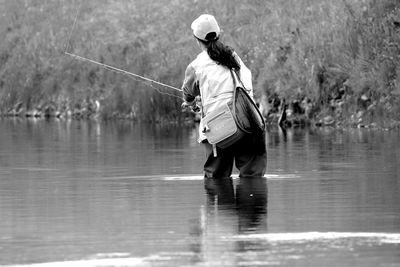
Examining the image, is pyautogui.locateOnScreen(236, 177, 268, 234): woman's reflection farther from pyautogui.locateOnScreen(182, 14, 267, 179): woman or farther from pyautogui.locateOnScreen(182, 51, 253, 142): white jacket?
pyautogui.locateOnScreen(182, 51, 253, 142): white jacket

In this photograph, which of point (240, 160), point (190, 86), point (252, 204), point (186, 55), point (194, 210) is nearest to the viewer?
point (194, 210)

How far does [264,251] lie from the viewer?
26.7 ft

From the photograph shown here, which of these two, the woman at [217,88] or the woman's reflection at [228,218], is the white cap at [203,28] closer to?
the woman at [217,88]

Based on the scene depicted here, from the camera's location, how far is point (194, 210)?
10.8 m

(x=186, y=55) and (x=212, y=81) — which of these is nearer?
(x=212, y=81)

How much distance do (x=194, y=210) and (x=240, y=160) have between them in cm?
323

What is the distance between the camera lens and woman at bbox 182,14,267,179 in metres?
13.6

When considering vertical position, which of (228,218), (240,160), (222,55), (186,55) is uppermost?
(186,55)

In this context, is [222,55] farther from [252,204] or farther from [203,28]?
[252,204]

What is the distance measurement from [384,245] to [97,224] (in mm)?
2362

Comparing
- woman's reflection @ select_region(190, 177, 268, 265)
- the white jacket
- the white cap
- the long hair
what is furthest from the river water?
the white cap

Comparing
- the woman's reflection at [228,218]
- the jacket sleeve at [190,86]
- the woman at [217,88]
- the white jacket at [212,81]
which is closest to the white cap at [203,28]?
the woman at [217,88]

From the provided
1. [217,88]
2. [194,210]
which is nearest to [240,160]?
[217,88]

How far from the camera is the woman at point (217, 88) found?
13570mm
